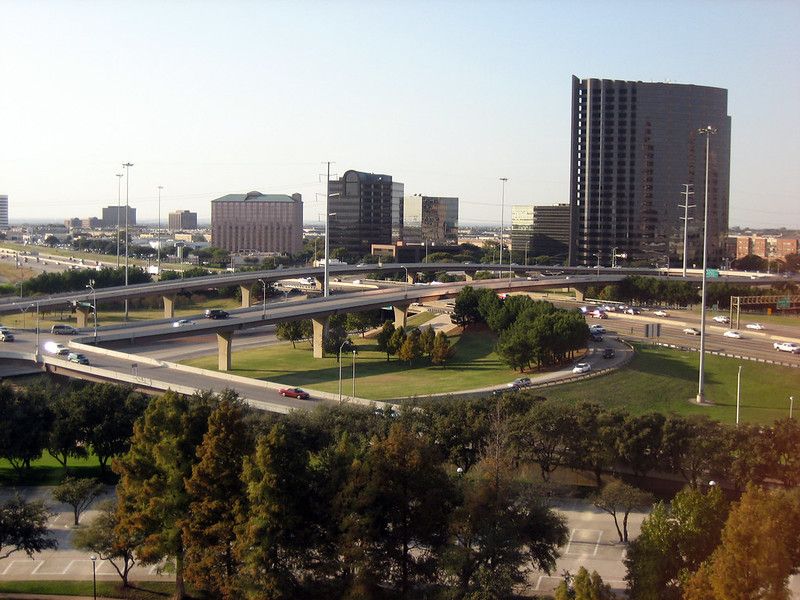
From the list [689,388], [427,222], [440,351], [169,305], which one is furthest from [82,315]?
[427,222]

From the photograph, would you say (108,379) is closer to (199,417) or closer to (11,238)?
(199,417)

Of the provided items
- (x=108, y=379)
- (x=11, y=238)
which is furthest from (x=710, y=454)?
(x=11, y=238)

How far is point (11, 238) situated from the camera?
122 metres

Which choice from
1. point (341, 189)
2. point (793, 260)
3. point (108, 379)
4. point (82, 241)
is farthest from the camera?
point (82, 241)

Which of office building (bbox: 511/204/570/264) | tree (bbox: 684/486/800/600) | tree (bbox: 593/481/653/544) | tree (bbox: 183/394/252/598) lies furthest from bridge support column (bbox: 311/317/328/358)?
office building (bbox: 511/204/570/264)

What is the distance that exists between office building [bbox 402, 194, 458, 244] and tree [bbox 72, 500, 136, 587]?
226 feet

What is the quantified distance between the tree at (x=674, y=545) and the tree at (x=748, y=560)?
360 mm

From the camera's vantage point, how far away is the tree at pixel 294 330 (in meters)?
34.3

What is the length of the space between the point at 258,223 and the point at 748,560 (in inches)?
3369

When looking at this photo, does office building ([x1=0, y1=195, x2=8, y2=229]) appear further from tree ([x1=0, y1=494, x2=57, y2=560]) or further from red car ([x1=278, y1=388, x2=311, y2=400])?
tree ([x1=0, y1=494, x2=57, y2=560])

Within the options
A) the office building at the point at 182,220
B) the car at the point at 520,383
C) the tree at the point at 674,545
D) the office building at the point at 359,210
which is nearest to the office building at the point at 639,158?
the office building at the point at 359,210

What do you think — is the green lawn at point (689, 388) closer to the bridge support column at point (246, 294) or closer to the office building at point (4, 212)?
the bridge support column at point (246, 294)

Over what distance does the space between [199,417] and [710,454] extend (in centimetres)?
841

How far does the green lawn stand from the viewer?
21.3m
